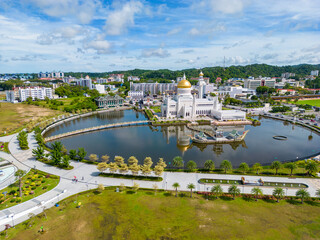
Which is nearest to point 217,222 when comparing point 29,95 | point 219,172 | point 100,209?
point 219,172

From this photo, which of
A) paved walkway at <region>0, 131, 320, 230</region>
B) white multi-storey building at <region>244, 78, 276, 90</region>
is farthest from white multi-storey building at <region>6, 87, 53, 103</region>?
white multi-storey building at <region>244, 78, 276, 90</region>

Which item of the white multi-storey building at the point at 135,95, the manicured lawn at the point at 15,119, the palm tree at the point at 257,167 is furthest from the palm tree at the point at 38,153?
the white multi-storey building at the point at 135,95

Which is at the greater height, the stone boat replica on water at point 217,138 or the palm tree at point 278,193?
the stone boat replica on water at point 217,138

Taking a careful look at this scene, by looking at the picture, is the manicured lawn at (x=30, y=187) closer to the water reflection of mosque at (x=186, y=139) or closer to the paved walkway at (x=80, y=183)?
the paved walkway at (x=80, y=183)

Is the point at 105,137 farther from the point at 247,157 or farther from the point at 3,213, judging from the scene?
the point at 247,157

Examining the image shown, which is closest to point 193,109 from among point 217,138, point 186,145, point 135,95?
point 217,138

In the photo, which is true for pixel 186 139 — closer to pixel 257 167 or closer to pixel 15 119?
pixel 257 167

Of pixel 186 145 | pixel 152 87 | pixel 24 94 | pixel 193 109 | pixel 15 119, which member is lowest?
pixel 186 145

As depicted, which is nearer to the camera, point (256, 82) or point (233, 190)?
point (233, 190)
